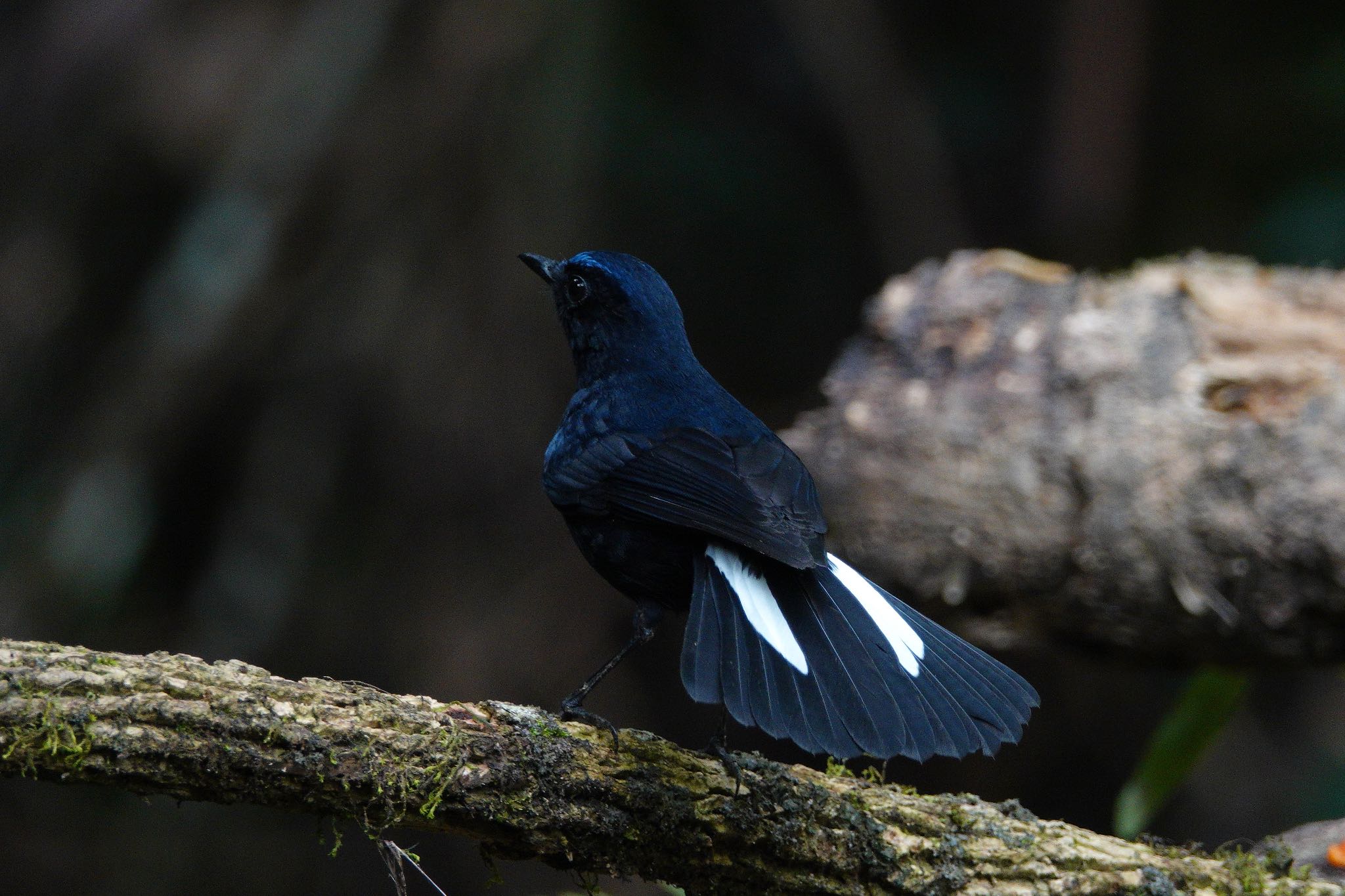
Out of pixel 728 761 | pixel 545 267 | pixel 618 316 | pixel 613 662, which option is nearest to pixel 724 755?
pixel 728 761

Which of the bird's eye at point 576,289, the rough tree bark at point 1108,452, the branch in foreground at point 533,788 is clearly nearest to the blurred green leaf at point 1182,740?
the rough tree bark at point 1108,452

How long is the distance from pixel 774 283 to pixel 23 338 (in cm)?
436

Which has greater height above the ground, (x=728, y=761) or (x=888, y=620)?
(x=888, y=620)

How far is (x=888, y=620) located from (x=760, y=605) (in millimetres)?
303

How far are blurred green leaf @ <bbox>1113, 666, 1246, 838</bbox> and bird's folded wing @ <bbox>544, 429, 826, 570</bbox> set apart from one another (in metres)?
1.94

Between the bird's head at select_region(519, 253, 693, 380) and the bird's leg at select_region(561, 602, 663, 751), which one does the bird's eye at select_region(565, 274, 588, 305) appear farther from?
the bird's leg at select_region(561, 602, 663, 751)

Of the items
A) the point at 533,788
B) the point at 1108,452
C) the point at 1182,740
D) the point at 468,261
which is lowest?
the point at 533,788

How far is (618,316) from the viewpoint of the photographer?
325 cm

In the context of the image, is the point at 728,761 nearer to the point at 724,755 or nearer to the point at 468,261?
the point at 724,755

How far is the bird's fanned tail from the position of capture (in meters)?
2.15

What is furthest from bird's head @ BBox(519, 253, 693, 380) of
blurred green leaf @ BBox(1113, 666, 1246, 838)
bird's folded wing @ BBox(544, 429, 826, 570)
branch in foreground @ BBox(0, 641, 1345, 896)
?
blurred green leaf @ BBox(1113, 666, 1246, 838)

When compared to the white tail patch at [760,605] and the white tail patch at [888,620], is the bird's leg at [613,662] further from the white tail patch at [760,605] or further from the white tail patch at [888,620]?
the white tail patch at [888,620]

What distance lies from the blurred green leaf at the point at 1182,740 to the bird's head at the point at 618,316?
212 cm

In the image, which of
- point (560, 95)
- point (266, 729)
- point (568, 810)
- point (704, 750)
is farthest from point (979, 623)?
point (560, 95)
